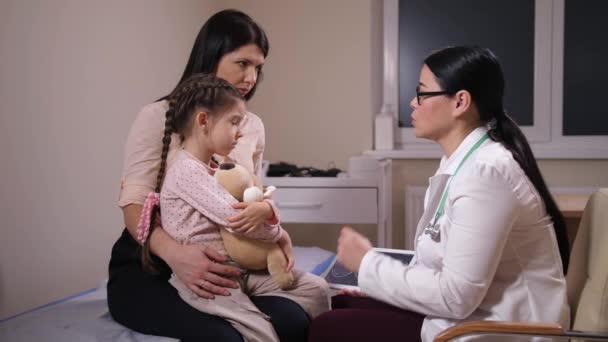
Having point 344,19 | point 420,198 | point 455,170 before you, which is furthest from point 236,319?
point 344,19

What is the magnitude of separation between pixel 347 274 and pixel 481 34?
198 cm

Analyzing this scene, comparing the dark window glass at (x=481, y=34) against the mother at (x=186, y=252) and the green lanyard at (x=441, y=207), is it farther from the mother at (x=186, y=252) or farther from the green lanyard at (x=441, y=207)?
the green lanyard at (x=441, y=207)

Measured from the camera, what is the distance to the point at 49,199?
191 centimetres

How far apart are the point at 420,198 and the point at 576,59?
1224mm

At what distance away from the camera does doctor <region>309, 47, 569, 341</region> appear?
3.36ft

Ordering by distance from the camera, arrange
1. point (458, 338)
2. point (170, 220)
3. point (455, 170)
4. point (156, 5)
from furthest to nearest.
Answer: point (156, 5) < point (170, 220) < point (455, 170) < point (458, 338)

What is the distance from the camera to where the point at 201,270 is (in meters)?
1.23

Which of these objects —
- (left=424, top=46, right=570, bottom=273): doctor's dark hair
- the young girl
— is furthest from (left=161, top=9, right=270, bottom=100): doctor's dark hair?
(left=424, top=46, right=570, bottom=273): doctor's dark hair

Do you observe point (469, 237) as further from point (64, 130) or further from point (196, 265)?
point (64, 130)

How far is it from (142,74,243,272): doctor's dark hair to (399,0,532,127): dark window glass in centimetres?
219

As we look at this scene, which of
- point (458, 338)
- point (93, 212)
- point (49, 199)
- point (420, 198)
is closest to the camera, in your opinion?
point (458, 338)

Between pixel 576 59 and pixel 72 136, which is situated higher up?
pixel 576 59

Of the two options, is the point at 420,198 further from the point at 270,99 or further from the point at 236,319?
the point at 236,319

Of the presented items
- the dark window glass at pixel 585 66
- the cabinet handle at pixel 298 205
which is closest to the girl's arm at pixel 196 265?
the cabinet handle at pixel 298 205
